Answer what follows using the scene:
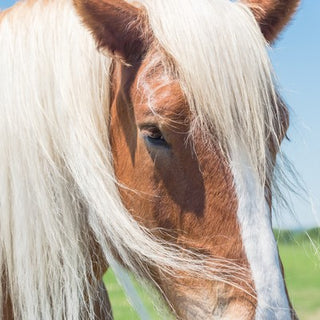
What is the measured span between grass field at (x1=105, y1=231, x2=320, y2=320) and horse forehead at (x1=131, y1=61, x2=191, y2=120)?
0.76m

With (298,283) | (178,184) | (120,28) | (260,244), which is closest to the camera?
(260,244)

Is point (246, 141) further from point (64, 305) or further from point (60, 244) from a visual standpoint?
point (64, 305)

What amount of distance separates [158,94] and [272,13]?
0.77 metres

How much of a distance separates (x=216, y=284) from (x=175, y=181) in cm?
39

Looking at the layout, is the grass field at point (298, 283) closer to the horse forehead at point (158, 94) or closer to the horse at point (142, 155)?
the horse at point (142, 155)

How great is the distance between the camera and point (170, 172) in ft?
6.95

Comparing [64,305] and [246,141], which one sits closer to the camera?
[246,141]

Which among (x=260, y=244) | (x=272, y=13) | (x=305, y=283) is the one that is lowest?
(x=305, y=283)

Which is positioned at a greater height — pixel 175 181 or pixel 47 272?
pixel 175 181

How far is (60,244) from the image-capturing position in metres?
2.37

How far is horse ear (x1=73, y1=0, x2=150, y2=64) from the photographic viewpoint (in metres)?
2.27

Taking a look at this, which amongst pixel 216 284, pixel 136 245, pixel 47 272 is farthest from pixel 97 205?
pixel 216 284

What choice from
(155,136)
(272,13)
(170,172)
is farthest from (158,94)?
(272,13)

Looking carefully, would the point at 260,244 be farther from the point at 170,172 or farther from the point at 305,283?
the point at 305,283
